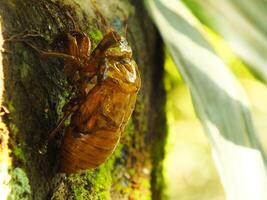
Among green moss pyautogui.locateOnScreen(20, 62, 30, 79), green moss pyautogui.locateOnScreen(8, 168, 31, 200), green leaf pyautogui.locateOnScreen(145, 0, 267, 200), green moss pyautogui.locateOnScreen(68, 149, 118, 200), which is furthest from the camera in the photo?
green leaf pyautogui.locateOnScreen(145, 0, 267, 200)

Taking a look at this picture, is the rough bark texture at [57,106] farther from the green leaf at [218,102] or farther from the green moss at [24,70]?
the green leaf at [218,102]

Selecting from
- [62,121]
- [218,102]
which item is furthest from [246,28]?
[62,121]

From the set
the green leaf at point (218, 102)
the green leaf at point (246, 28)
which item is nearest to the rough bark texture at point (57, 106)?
the green leaf at point (218, 102)

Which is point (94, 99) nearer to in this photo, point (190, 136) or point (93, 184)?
point (93, 184)

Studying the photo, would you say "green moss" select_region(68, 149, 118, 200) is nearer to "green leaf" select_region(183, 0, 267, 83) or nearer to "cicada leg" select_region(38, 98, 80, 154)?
"cicada leg" select_region(38, 98, 80, 154)

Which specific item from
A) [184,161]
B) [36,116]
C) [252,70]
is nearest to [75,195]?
[36,116]

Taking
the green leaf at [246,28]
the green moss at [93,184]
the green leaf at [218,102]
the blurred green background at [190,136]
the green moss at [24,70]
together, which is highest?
the green leaf at [246,28]

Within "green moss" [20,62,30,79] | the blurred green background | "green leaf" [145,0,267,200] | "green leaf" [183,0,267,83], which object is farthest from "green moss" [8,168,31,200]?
the blurred green background

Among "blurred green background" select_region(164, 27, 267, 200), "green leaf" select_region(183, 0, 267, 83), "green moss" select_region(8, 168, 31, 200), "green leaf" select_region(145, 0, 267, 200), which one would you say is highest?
"green leaf" select_region(183, 0, 267, 83)
